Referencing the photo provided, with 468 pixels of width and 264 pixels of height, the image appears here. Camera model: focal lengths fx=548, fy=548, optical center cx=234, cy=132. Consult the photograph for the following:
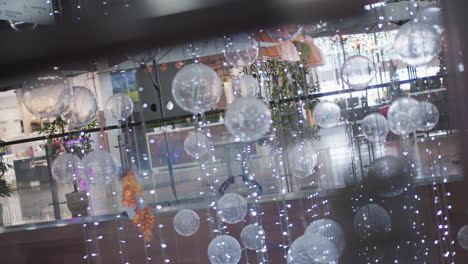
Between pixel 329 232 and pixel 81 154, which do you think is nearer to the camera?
pixel 329 232

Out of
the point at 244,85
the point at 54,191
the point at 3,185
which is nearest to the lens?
the point at 244,85

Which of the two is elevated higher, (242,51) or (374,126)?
(242,51)

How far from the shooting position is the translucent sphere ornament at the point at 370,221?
2.36 meters

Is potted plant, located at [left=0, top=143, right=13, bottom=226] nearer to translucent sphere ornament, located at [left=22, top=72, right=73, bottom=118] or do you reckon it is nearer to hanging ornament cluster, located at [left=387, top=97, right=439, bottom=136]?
translucent sphere ornament, located at [left=22, top=72, right=73, bottom=118]

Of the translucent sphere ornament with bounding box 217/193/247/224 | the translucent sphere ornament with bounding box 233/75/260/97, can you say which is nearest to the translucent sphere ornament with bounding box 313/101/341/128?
the translucent sphere ornament with bounding box 233/75/260/97

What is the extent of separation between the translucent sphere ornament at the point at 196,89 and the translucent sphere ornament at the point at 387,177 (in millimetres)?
1377

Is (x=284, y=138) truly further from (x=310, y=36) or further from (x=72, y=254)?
(x=72, y=254)

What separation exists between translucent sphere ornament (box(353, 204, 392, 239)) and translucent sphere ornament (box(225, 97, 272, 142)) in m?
1.25

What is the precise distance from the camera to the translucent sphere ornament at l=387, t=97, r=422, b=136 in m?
1.46

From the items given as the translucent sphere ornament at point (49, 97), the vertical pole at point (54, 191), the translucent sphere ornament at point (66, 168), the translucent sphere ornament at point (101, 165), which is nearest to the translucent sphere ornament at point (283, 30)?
the translucent sphere ornament at point (49, 97)

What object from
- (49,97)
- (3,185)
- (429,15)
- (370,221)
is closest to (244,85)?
(370,221)

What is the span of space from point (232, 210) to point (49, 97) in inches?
48.4

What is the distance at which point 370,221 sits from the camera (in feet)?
7.73

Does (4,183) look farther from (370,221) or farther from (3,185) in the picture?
(370,221)
